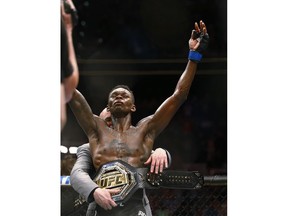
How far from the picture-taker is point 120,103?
2807 mm

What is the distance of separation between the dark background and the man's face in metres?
0.03

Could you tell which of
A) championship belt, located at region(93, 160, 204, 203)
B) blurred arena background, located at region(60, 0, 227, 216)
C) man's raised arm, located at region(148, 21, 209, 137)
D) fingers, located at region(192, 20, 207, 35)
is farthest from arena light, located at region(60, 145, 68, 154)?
fingers, located at region(192, 20, 207, 35)

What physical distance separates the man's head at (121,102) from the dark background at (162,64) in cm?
2

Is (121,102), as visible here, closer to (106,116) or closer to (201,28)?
(106,116)

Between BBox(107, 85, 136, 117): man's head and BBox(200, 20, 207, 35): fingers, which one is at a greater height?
BBox(200, 20, 207, 35): fingers

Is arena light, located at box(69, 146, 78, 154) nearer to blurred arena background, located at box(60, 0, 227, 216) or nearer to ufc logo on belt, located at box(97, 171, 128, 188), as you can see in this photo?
blurred arena background, located at box(60, 0, 227, 216)

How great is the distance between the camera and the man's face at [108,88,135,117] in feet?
9.20

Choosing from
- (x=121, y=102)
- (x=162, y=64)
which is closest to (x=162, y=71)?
(x=162, y=64)

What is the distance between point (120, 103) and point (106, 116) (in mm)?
69

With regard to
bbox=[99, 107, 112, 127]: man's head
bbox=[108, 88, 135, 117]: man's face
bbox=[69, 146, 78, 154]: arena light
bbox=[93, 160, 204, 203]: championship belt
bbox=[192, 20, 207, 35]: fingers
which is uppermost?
bbox=[192, 20, 207, 35]: fingers

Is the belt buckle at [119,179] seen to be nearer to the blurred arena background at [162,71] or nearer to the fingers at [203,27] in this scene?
the blurred arena background at [162,71]

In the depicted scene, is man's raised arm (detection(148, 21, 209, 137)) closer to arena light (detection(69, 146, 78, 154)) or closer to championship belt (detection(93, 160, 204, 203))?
championship belt (detection(93, 160, 204, 203))

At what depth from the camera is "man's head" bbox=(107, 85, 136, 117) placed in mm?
2805

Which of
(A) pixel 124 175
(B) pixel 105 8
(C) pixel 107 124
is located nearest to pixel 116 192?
(A) pixel 124 175
